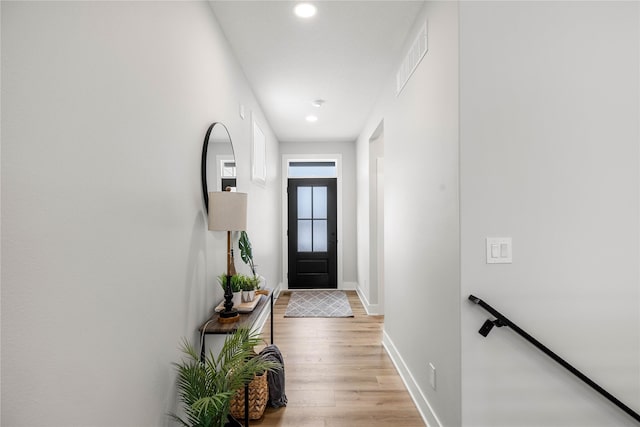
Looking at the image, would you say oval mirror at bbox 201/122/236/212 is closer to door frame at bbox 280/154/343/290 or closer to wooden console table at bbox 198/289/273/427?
wooden console table at bbox 198/289/273/427

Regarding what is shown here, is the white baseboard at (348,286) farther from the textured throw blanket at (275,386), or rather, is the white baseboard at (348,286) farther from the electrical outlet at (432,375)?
the electrical outlet at (432,375)

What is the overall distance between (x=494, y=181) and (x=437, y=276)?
608 millimetres

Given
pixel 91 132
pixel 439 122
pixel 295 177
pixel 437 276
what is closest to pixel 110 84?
pixel 91 132

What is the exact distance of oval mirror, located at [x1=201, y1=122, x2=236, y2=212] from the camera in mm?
2020

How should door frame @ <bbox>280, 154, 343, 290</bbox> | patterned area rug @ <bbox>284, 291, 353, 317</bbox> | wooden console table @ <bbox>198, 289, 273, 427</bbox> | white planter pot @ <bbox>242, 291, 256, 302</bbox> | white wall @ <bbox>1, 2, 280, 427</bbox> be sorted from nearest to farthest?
white wall @ <bbox>1, 2, 280, 427</bbox>
wooden console table @ <bbox>198, 289, 273, 427</bbox>
white planter pot @ <bbox>242, 291, 256, 302</bbox>
patterned area rug @ <bbox>284, 291, 353, 317</bbox>
door frame @ <bbox>280, 154, 343, 290</bbox>

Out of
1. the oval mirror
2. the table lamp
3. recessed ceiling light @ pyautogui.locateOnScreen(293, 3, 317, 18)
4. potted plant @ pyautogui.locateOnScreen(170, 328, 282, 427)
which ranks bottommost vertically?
potted plant @ pyautogui.locateOnScreen(170, 328, 282, 427)

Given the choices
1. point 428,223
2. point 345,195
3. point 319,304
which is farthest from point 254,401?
point 345,195

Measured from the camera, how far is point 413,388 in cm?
234

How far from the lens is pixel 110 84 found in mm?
1120

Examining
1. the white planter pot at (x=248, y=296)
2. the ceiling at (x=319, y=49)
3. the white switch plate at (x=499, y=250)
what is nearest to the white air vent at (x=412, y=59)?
the ceiling at (x=319, y=49)

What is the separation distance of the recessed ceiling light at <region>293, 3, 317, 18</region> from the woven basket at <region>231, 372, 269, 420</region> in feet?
7.69

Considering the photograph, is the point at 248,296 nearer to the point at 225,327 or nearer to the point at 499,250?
the point at 225,327

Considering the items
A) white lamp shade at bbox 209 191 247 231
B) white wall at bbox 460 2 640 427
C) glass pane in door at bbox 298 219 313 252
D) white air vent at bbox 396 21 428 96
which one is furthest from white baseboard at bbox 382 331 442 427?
glass pane in door at bbox 298 219 313 252

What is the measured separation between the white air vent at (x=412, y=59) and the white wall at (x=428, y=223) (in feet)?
0.20
